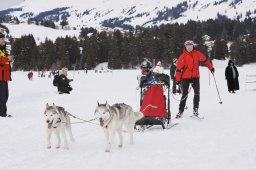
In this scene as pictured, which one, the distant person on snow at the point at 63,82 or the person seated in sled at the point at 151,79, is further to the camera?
the distant person on snow at the point at 63,82

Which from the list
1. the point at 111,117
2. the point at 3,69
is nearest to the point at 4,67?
the point at 3,69

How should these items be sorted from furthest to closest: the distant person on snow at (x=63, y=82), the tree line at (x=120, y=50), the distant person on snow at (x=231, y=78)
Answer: the tree line at (x=120, y=50)
the distant person on snow at (x=231, y=78)
the distant person on snow at (x=63, y=82)

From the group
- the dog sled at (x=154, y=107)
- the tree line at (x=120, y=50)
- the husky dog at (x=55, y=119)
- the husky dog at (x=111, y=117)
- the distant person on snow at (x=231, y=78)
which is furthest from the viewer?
the tree line at (x=120, y=50)

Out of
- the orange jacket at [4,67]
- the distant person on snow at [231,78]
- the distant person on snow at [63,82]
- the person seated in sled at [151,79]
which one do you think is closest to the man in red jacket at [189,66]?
the person seated in sled at [151,79]

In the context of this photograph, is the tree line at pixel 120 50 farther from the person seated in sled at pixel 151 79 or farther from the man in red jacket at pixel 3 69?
the person seated in sled at pixel 151 79

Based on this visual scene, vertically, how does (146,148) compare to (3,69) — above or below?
below

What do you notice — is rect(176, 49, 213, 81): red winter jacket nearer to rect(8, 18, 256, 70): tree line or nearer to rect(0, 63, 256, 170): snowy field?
rect(0, 63, 256, 170): snowy field

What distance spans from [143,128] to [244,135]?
214cm

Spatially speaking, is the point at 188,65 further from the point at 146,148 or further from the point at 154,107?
the point at 146,148

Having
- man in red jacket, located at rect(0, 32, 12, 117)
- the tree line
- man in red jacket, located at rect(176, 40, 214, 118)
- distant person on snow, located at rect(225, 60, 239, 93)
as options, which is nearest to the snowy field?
man in red jacket, located at rect(0, 32, 12, 117)

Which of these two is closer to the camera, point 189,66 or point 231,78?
point 189,66

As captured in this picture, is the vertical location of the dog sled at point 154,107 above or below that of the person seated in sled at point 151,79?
below

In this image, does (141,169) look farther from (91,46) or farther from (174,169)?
(91,46)

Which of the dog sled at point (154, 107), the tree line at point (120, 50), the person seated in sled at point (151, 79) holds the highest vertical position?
the tree line at point (120, 50)
